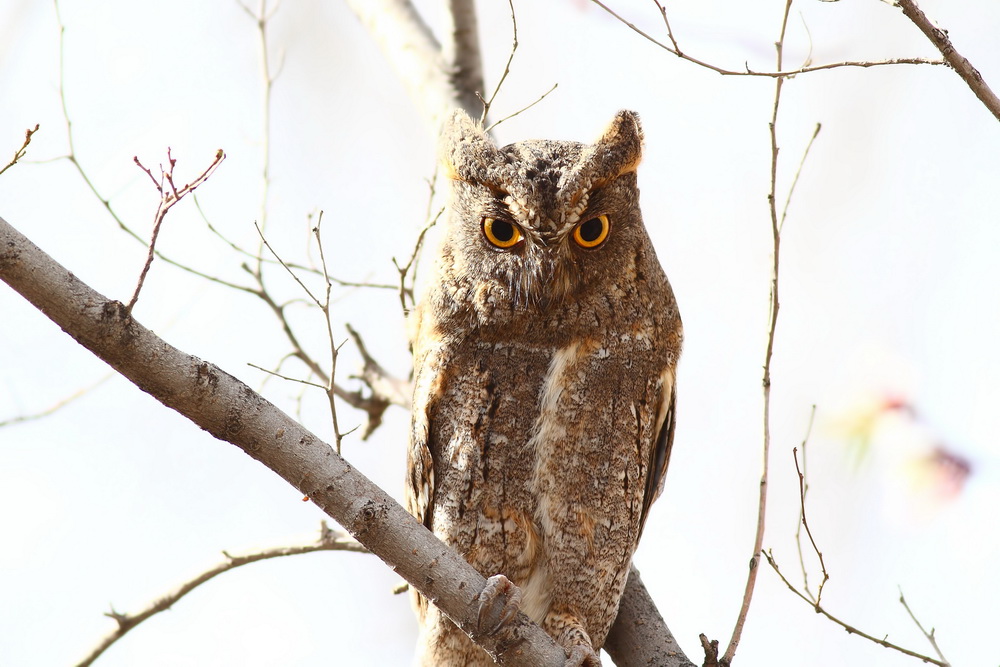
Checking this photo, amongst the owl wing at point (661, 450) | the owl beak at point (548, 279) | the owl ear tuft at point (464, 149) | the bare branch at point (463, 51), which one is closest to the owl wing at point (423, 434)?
the owl beak at point (548, 279)

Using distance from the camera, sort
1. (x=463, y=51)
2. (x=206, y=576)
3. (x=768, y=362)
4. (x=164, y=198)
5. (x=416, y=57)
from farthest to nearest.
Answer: (x=416, y=57)
(x=463, y=51)
(x=206, y=576)
(x=768, y=362)
(x=164, y=198)

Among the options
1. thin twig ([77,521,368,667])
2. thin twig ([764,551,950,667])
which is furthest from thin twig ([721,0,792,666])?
thin twig ([77,521,368,667])

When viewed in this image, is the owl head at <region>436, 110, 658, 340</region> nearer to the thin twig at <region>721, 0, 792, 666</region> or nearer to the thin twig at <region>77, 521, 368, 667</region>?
the thin twig at <region>721, 0, 792, 666</region>

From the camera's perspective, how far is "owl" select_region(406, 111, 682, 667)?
2.27 meters

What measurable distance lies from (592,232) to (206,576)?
1666 mm

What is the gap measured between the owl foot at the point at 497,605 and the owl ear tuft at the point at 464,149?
103 centimetres

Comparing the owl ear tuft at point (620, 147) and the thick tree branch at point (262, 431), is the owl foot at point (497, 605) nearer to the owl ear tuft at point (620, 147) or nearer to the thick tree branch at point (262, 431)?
the thick tree branch at point (262, 431)

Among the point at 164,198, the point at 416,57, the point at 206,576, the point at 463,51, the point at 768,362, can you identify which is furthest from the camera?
the point at 416,57

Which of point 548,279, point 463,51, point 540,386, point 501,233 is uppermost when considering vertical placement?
point 463,51

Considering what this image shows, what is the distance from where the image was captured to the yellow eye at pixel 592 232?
87.7 inches

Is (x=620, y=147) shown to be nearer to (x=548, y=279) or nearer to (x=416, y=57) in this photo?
(x=548, y=279)

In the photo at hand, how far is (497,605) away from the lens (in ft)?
6.05

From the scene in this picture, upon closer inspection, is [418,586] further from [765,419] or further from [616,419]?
[765,419]

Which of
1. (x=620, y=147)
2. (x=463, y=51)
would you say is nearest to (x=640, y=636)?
(x=620, y=147)
